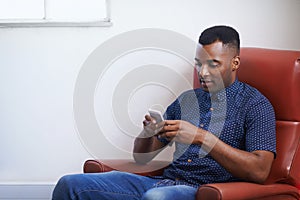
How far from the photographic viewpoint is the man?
1607 mm

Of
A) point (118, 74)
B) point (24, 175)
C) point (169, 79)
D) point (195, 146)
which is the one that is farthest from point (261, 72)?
point (24, 175)

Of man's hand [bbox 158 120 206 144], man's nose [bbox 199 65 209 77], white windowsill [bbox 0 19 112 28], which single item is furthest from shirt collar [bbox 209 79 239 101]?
white windowsill [bbox 0 19 112 28]

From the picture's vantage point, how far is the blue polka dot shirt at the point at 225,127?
1.69m

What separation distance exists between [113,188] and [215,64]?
0.61m

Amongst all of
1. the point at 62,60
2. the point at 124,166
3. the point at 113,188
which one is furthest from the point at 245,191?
the point at 62,60

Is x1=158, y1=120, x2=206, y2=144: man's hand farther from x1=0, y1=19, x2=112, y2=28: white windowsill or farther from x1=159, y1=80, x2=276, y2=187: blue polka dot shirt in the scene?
x1=0, y1=19, x2=112, y2=28: white windowsill

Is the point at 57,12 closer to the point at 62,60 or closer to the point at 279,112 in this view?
the point at 62,60

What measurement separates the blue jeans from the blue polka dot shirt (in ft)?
0.43

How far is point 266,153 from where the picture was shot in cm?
162

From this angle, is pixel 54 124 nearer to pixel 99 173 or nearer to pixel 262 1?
pixel 99 173

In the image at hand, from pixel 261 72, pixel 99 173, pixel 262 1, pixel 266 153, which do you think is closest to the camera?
pixel 266 153

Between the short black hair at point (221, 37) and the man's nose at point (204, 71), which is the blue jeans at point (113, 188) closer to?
the man's nose at point (204, 71)

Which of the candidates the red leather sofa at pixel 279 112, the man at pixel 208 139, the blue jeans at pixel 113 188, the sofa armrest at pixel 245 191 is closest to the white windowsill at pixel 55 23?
the man at pixel 208 139

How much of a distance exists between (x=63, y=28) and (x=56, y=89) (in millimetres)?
307
